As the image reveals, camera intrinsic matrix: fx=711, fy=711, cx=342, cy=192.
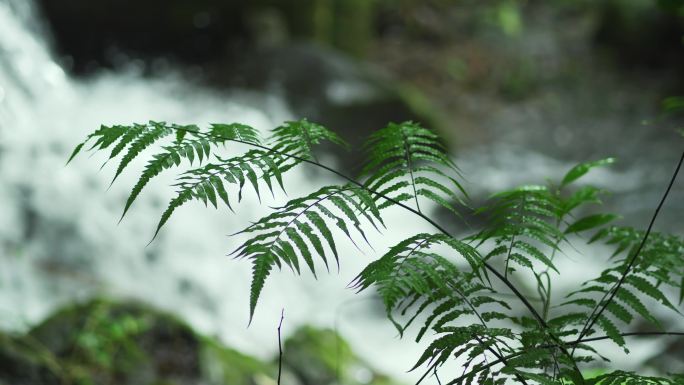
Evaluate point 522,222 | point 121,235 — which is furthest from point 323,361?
point 522,222

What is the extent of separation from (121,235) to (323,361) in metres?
2.80

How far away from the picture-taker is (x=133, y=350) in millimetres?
3990

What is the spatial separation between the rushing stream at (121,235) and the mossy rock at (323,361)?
14.0 inches

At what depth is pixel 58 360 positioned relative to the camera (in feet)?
12.4

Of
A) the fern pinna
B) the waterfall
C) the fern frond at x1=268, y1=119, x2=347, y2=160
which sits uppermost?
the waterfall

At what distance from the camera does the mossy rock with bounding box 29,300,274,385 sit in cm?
383

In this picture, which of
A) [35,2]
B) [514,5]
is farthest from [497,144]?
[35,2]

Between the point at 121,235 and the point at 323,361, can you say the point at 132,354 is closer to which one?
the point at 323,361

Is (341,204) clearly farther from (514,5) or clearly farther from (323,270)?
(514,5)

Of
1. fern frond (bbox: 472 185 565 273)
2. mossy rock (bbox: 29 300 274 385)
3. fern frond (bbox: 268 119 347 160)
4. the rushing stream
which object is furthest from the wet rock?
fern frond (bbox: 268 119 347 160)

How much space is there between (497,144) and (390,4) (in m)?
4.62

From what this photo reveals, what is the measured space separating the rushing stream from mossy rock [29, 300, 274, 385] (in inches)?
17.0

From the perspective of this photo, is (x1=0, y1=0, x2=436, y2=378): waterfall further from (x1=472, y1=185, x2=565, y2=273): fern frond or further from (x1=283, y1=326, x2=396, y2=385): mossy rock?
(x1=472, y1=185, x2=565, y2=273): fern frond

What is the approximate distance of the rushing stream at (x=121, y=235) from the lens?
5418 mm
